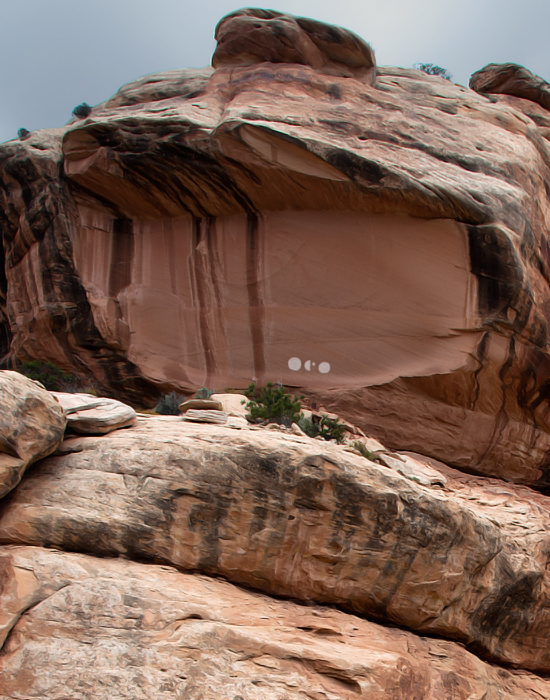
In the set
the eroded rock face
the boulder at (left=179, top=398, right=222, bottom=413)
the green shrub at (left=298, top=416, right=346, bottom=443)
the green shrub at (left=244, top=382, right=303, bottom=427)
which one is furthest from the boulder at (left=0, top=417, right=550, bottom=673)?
the eroded rock face

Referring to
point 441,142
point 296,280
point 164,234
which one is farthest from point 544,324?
point 164,234

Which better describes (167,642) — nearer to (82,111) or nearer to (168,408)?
(168,408)

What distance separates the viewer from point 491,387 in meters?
15.9

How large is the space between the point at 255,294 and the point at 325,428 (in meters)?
4.54

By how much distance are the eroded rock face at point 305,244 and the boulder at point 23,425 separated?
8400 millimetres

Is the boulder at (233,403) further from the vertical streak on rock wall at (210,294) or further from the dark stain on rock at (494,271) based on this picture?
the dark stain on rock at (494,271)

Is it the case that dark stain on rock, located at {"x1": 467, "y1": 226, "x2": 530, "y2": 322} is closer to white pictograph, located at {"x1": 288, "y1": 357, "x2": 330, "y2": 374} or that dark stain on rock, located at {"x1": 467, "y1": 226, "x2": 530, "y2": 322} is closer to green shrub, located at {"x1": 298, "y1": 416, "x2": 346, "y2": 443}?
white pictograph, located at {"x1": 288, "y1": 357, "x2": 330, "y2": 374}

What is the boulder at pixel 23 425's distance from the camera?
7543 mm

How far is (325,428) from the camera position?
13930mm

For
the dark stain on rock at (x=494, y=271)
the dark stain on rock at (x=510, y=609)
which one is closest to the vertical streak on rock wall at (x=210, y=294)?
Answer: the dark stain on rock at (x=494, y=271)

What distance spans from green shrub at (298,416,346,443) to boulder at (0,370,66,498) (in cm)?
587

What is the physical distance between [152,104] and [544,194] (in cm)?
1152

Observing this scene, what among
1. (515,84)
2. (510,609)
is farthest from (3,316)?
(515,84)

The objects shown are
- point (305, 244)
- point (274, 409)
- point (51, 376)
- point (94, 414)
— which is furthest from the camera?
point (51, 376)
